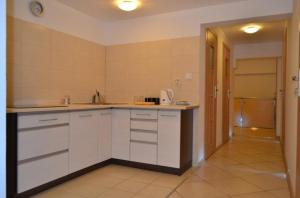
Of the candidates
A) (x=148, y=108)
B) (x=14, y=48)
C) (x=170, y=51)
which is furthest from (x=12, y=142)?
(x=170, y=51)

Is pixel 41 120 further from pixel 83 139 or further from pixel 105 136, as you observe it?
pixel 105 136

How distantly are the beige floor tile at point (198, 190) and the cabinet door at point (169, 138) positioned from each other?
0.33 m

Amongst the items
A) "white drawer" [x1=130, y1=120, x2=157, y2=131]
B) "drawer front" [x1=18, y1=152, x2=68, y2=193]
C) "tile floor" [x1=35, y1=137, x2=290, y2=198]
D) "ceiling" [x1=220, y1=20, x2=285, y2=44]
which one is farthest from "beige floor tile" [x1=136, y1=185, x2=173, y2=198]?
"ceiling" [x1=220, y1=20, x2=285, y2=44]

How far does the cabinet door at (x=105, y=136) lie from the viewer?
318 centimetres

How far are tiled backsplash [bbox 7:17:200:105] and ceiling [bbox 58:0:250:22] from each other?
17.9 inches

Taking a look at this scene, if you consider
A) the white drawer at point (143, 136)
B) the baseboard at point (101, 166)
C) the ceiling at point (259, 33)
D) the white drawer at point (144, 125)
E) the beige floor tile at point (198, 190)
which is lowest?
the beige floor tile at point (198, 190)

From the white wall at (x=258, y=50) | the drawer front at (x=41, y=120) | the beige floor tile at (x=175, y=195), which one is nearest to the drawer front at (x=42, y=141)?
the drawer front at (x=41, y=120)

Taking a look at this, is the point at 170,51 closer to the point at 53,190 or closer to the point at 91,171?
the point at 91,171

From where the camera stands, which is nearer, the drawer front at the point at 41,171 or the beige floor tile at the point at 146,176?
the drawer front at the point at 41,171

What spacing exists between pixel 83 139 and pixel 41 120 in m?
0.68

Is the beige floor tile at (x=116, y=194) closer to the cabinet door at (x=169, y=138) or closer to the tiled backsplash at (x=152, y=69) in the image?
the cabinet door at (x=169, y=138)

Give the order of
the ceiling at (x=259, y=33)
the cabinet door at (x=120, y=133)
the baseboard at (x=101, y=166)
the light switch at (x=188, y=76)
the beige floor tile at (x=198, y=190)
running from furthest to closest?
the ceiling at (x=259, y=33), the light switch at (x=188, y=76), the cabinet door at (x=120, y=133), the beige floor tile at (x=198, y=190), the baseboard at (x=101, y=166)

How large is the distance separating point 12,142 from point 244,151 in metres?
3.89

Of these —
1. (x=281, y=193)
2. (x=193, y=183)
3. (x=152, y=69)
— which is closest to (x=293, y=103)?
Answer: (x=281, y=193)
